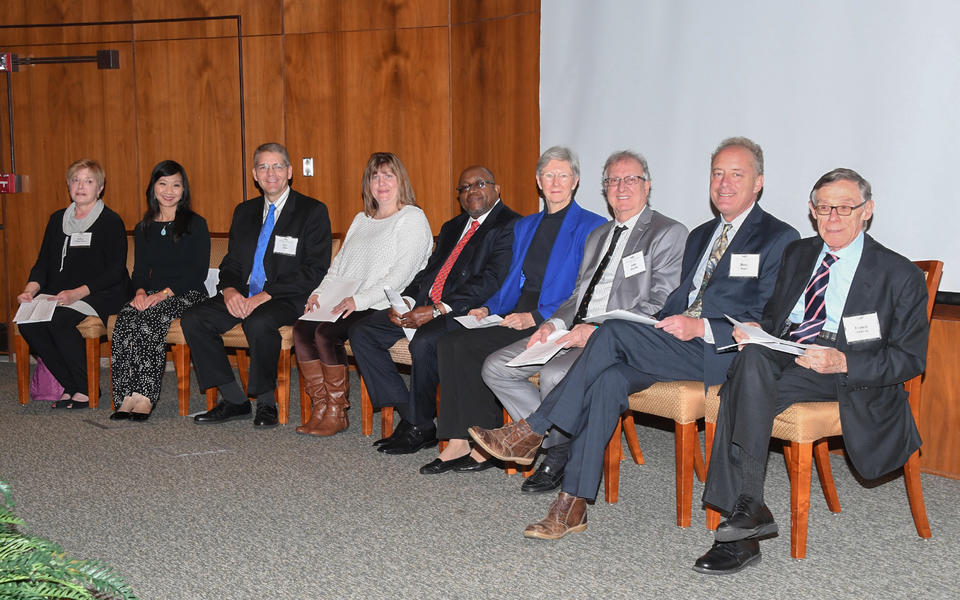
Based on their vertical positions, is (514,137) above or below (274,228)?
above

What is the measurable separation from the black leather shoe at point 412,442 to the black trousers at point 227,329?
892mm

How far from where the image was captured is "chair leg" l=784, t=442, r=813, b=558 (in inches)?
108

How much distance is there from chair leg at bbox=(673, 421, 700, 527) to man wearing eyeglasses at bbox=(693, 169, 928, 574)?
28cm

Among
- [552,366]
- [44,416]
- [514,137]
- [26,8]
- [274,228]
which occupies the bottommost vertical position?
[44,416]

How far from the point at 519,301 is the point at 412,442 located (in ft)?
2.59

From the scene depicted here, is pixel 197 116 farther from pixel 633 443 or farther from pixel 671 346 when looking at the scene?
pixel 671 346

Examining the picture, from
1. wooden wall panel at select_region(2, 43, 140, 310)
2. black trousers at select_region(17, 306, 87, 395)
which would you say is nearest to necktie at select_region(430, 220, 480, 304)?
black trousers at select_region(17, 306, 87, 395)

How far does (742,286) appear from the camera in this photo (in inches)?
126

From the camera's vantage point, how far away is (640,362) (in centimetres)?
312

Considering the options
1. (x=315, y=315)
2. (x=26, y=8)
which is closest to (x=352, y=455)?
(x=315, y=315)

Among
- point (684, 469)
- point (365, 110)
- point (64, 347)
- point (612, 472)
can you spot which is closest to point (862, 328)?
point (684, 469)

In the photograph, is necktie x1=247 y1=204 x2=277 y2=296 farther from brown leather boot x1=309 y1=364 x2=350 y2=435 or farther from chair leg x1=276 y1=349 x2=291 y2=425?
brown leather boot x1=309 y1=364 x2=350 y2=435

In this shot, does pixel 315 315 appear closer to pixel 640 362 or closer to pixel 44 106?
pixel 640 362

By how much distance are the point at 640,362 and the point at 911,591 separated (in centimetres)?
107
